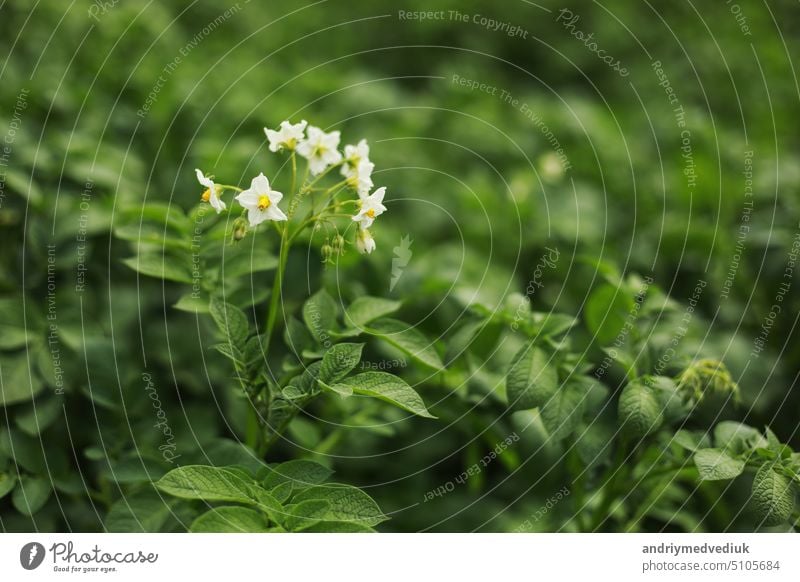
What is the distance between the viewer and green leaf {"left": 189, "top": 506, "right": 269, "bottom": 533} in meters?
1.37

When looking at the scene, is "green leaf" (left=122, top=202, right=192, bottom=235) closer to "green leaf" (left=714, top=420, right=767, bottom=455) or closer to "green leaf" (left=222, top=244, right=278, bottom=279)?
"green leaf" (left=222, top=244, right=278, bottom=279)

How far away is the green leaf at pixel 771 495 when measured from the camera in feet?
4.76

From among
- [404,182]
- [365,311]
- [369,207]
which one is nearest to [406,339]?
[365,311]

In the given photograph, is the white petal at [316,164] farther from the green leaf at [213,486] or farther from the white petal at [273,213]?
the green leaf at [213,486]

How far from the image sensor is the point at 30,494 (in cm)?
159

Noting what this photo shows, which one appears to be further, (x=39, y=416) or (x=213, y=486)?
(x=39, y=416)

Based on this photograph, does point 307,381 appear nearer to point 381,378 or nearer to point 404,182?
point 381,378

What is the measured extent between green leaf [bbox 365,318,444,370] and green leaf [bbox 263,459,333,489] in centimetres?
33

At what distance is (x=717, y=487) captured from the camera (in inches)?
76.4

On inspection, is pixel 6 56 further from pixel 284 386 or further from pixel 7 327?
pixel 284 386
